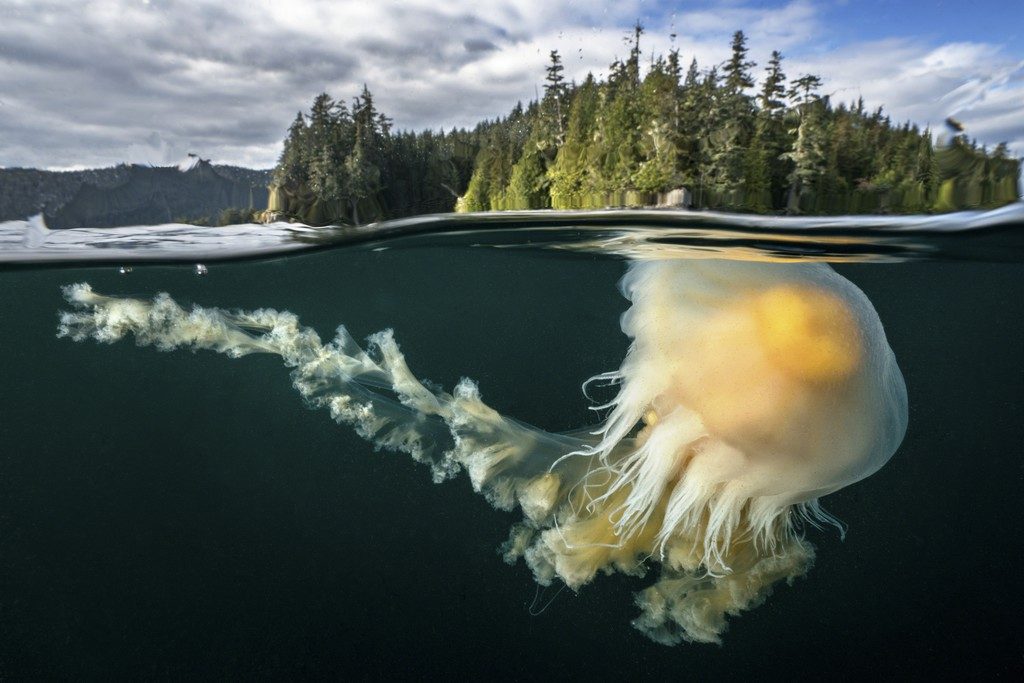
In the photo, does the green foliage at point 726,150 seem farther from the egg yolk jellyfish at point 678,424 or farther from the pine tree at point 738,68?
the egg yolk jellyfish at point 678,424

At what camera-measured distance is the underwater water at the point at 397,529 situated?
Result: 5.25m

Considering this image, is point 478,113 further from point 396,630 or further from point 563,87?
point 396,630

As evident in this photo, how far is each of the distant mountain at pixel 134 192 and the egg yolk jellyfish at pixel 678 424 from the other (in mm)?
974

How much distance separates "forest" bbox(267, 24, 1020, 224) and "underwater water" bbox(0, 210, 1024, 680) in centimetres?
68

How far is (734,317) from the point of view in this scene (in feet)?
11.3

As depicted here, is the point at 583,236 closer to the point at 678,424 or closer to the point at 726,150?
the point at 726,150

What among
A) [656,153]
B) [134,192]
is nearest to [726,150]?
[656,153]

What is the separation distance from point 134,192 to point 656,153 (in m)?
3.14

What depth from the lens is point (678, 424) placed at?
329 cm

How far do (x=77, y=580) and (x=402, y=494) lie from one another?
3295mm

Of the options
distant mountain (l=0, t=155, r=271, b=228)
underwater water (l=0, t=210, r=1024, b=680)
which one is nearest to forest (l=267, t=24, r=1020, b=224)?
distant mountain (l=0, t=155, r=271, b=228)

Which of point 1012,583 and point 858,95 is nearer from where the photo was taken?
point 858,95

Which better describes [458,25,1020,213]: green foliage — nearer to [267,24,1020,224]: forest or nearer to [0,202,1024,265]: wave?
[267,24,1020,224]: forest

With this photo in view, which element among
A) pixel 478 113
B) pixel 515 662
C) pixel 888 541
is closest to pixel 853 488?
pixel 888 541
